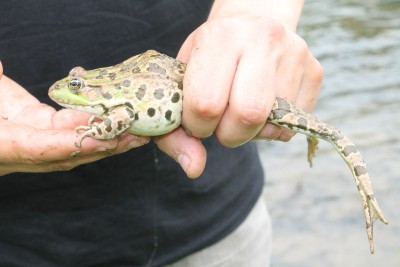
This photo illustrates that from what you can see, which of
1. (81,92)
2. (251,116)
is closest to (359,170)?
(251,116)

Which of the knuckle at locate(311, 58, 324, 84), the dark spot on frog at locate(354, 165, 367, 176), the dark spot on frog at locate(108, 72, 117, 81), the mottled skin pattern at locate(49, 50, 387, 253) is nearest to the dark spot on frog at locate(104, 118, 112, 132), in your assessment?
the mottled skin pattern at locate(49, 50, 387, 253)

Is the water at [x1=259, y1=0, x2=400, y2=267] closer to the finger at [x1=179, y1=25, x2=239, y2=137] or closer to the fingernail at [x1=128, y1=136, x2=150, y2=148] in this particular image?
the fingernail at [x1=128, y1=136, x2=150, y2=148]

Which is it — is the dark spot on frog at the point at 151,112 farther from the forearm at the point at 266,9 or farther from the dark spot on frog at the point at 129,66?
the forearm at the point at 266,9

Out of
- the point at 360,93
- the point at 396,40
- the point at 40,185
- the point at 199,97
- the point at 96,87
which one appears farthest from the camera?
the point at 396,40

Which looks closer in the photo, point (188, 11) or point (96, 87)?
point (96, 87)

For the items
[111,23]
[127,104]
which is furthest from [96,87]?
[111,23]

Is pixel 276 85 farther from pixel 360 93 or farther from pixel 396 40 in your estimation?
pixel 396 40

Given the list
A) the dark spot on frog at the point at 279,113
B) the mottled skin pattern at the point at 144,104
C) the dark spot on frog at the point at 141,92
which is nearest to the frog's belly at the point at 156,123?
the mottled skin pattern at the point at 144,104

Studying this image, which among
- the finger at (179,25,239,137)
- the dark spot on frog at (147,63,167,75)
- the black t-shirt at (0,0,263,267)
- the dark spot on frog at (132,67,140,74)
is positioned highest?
the finger at (179,25,239,137)
